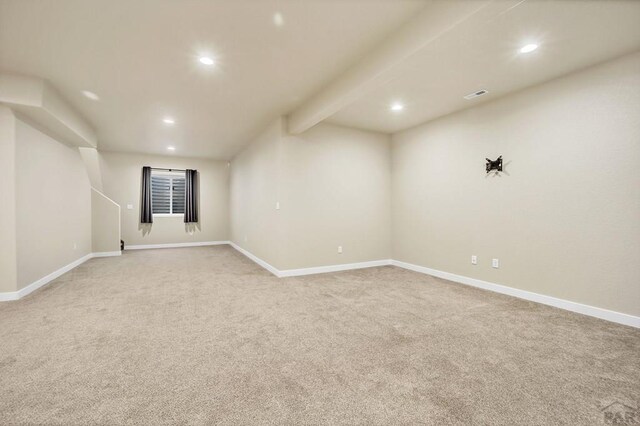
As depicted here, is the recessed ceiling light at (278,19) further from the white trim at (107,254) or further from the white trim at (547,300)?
the white trim at (107,254)

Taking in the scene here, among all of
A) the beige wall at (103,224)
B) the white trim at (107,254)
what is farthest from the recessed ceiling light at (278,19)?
the white trim at (107,254)

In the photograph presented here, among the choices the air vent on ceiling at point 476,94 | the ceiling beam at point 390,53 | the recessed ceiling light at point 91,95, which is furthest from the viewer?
the recessed ceiling light at point 91,95

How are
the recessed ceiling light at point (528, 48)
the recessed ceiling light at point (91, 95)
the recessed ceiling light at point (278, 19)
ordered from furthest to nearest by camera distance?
the recessed ceiling light at point (91, 95) → the recessed ceiling light at point (528, 48) → the recessed ceiling light at point (278, 19)

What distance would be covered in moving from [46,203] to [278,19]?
438cm

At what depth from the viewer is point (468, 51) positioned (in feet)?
8.50

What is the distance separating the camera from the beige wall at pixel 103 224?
20.6 feet

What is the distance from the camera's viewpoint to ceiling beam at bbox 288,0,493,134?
194 centimetres

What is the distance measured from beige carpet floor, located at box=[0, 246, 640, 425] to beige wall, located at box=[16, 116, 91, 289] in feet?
2.22

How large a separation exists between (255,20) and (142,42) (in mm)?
1154

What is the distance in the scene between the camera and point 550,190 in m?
3.20

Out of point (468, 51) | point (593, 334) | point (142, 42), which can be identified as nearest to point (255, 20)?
point (142, 42)

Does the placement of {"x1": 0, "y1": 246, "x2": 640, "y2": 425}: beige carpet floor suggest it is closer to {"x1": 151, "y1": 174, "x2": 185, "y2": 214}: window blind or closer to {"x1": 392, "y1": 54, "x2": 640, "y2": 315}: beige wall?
{"x1": 392, "y1": 54, "x2": 640, "y2": 315}: beige wall

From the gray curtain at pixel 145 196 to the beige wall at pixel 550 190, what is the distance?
715cm

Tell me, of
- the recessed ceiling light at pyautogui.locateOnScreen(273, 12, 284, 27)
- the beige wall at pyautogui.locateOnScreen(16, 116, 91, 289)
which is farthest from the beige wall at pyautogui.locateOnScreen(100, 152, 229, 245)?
the recessed ceiling light at pyautogui.locateOnScreen(273, 12, 284, 27)
